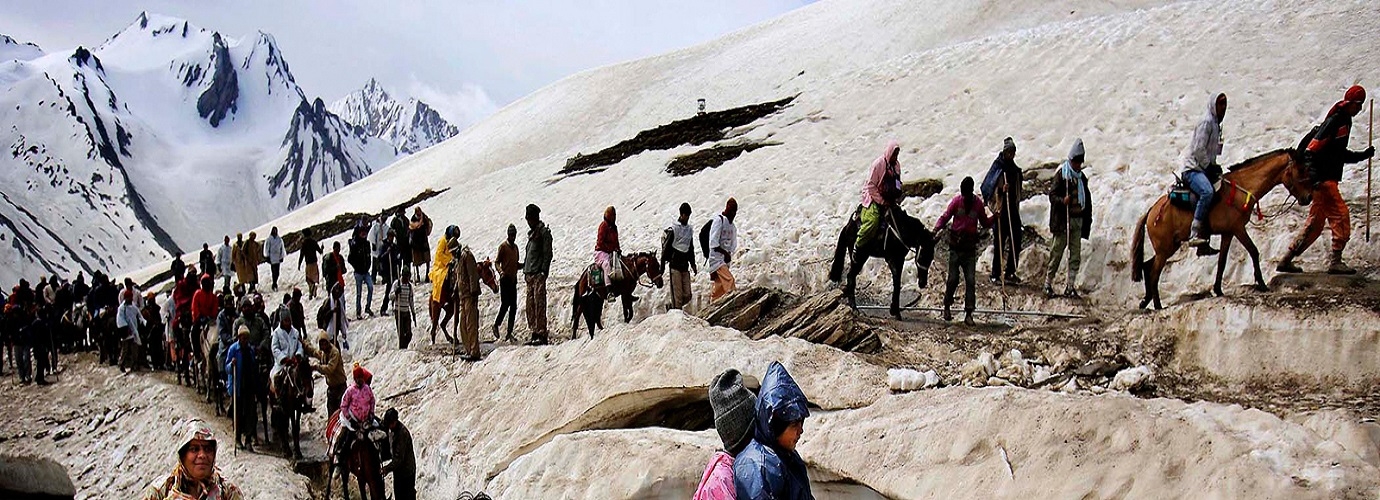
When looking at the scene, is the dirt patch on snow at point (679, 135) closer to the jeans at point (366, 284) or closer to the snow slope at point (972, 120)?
the snow slope at point (972, 120)

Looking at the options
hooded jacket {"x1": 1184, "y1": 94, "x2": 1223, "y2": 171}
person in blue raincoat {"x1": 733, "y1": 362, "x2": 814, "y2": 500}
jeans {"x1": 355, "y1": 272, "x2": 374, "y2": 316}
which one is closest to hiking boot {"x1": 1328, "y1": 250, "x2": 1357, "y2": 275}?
hooded jacket {"x1": 1184, "y1": 94, "x2": 1223, "y2": 171}

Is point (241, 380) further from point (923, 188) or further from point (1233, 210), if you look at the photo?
point (1233, 210)

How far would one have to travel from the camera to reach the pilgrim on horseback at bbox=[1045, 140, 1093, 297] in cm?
1109

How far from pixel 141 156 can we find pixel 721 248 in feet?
548

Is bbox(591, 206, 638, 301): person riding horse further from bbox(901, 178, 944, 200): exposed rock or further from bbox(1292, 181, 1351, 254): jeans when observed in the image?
bbox(1292, 181, 1351, 254): jeans

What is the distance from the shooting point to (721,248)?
12211mm

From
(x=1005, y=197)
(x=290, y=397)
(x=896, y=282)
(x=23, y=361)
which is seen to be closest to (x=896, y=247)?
(x=896, y=282)

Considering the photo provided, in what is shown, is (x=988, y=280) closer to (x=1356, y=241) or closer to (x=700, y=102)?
(x=1356, y=241)

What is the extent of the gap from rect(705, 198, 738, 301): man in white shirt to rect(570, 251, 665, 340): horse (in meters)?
1.69

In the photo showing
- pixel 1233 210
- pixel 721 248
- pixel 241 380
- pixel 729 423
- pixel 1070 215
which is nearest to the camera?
pixel 729 423

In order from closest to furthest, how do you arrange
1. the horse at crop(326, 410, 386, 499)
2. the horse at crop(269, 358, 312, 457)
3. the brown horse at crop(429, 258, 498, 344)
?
the horse at crop(326, 410, 386, 499) < the horse at crop(269, 358, 312, 457) < the brown horse at crop(429, 258, 498, 344)

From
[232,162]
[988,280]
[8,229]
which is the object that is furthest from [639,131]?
[232,162]

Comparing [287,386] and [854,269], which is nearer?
[854,269]

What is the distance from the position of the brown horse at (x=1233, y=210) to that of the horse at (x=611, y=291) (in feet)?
22.3
